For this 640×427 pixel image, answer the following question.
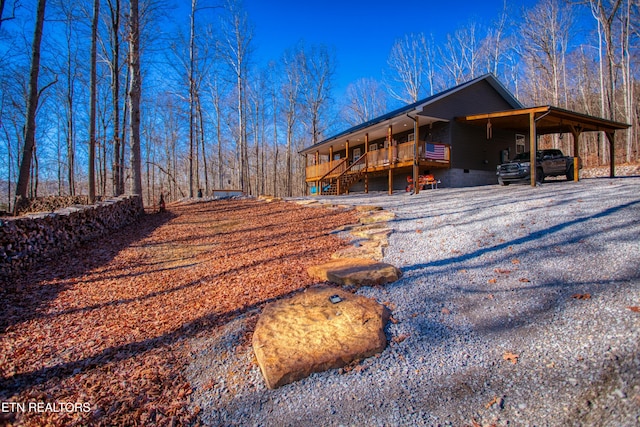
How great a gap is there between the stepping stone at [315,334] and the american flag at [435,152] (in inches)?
515

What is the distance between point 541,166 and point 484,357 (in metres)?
14.2

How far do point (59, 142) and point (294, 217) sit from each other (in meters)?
32.5

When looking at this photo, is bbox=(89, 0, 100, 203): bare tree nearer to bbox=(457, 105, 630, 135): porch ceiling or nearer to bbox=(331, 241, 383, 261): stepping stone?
bbox=(331, 241, 383, 261): stepping stone

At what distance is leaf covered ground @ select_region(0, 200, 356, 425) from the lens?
2.12 meters

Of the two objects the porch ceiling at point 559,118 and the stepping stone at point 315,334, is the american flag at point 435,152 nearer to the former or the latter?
the porch ceiling at point 559,118

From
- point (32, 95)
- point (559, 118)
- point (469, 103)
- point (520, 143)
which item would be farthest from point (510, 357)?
point (520, 143)

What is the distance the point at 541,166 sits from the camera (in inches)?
521

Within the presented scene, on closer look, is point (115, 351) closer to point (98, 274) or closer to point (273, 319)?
point (273, 319)

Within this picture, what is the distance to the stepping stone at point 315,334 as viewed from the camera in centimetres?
228

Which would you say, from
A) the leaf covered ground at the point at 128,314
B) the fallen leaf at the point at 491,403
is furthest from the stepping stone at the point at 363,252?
the fallen leaf at the point at 491,403

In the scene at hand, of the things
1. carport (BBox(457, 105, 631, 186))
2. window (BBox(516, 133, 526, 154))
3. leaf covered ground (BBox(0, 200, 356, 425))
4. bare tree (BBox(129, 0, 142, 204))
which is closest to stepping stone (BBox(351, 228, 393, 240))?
leaf covered ground (BBox(0, 200, 356, 425))

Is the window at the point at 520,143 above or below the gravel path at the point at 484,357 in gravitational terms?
above

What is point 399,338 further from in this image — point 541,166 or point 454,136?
point 454,136

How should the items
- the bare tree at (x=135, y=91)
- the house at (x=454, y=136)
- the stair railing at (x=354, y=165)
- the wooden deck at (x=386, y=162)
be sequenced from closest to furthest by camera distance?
the bare tree at (x=135, y=91)
the house at (x=454, y=136)
the wooden deck at (x=386, y=162)
the stair railing at (x=354, y=165)
